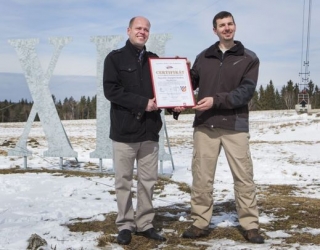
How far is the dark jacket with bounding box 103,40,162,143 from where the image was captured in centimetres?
376

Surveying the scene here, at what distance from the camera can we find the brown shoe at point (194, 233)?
3.99 meters

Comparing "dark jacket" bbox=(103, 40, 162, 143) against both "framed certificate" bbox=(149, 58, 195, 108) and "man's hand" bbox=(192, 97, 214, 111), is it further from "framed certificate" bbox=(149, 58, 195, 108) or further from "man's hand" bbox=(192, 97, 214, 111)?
"man's hand" bbox=(192, 97, 214, 111)

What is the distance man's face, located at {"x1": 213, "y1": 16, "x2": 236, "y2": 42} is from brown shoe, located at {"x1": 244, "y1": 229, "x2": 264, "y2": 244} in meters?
1.94

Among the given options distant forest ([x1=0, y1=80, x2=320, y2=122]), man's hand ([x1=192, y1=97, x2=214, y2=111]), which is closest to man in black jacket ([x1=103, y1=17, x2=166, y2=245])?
man's hand ([x1=192, y1=97, x2=214, y2=111])

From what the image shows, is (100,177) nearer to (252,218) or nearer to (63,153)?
(63,153)

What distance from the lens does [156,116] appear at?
13.2ft

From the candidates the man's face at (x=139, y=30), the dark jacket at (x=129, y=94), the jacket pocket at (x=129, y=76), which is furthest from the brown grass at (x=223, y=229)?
the man's face at (x=139, y=30)

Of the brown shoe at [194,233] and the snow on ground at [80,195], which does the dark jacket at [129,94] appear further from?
the snow on ground at [80,195]

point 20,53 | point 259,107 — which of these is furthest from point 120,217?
point 259,107

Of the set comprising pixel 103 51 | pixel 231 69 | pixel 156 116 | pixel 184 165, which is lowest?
pixel 184 165

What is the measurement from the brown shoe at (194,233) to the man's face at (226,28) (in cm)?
196

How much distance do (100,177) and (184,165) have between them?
320cm

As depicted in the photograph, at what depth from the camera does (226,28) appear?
393 cm

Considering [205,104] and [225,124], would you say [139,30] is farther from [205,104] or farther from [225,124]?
[225,124]
